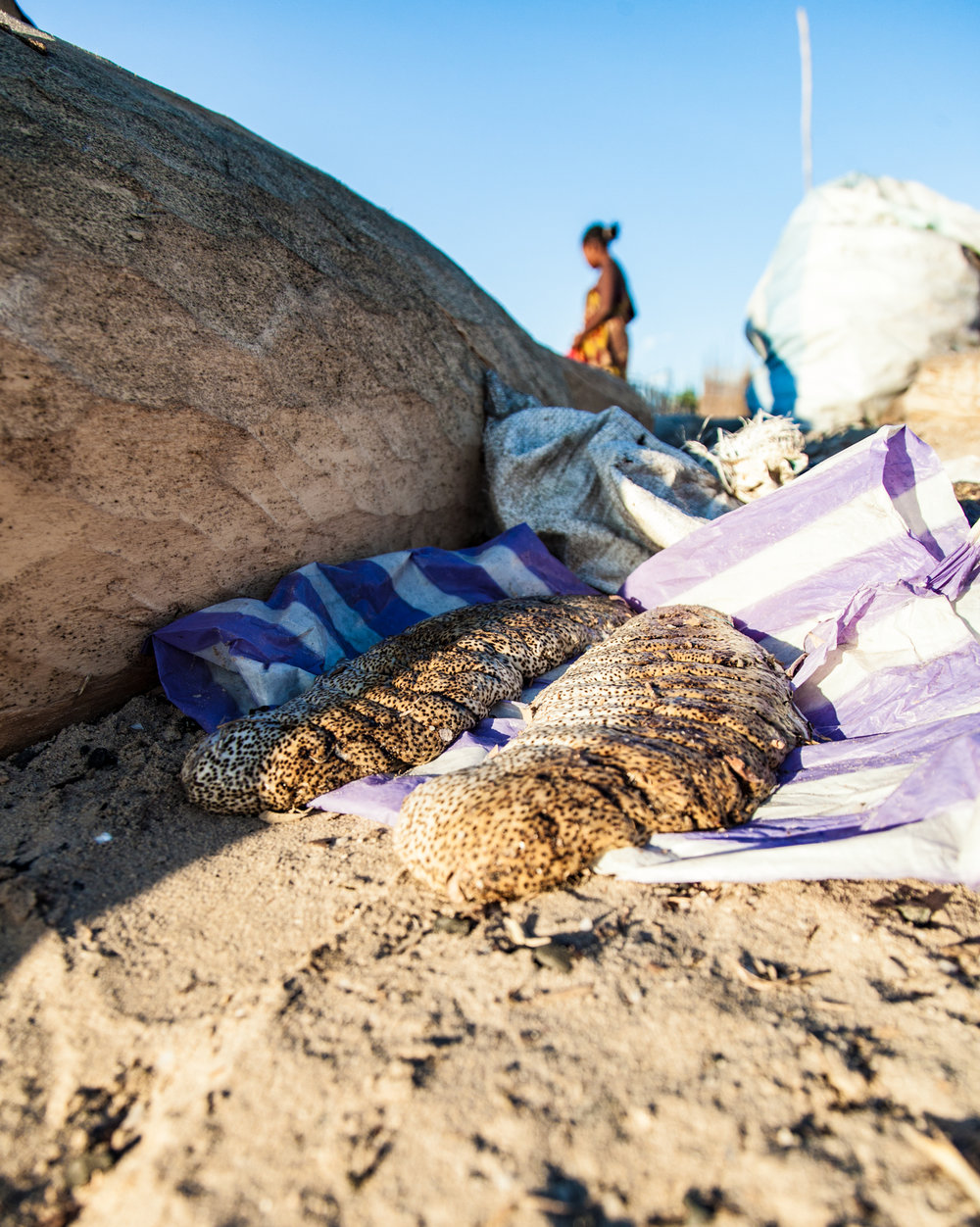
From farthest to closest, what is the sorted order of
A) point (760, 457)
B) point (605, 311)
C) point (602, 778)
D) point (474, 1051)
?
point (605, 311), point (760, 457), point (602, 778), point (474, 1051)

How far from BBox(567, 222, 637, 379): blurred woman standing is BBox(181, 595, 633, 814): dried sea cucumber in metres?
5.13

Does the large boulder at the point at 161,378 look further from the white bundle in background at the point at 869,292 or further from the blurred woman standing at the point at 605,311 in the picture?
the white bundle in background at the point at 869,292

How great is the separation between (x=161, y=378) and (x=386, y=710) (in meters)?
1.74

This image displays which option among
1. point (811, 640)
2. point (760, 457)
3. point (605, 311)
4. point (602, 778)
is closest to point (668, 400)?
point (605, 311)

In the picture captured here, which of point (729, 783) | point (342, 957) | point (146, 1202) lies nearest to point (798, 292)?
point (729, 783)

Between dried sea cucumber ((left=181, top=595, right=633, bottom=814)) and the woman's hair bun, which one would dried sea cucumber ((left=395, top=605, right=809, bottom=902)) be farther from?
the woman's hair bun

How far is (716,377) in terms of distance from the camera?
484 inches

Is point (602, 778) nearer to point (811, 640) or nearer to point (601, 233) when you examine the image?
point (811, 640)

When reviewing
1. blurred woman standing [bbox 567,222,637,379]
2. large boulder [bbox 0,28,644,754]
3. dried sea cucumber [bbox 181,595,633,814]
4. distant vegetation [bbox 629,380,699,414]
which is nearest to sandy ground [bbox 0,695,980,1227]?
dried sea cucumber [bbox 181,595,633,814]

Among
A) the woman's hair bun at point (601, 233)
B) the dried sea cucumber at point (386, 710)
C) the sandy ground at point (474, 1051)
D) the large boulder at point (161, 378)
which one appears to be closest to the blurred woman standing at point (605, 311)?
the woman's hair bun at point (601, 233)

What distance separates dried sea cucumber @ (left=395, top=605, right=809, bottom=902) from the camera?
205cm

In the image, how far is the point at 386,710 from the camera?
2967mm

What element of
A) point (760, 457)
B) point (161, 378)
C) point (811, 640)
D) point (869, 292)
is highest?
point (869, 292)

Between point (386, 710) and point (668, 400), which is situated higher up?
point (668, 400)
